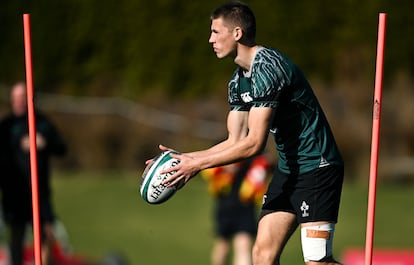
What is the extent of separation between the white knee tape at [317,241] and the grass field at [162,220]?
689 centimetres

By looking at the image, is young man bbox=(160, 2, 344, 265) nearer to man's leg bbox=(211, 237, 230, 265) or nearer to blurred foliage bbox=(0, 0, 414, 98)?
man's leg bbox=(211, 237, 230, 265)

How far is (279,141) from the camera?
8.01m

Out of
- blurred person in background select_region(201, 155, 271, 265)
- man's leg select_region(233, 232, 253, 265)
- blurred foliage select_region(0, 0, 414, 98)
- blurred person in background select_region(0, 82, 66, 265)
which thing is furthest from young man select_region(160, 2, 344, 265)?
blurred foliage select_region(0, 0, 414, 98)

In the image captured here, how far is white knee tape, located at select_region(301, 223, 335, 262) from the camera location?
788 centimetres

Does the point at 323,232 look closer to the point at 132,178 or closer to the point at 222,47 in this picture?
the point at 222,47

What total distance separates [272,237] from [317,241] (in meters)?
0.33

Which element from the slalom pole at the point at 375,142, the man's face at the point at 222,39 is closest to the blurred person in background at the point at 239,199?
the slalom pole at the point at 375,142

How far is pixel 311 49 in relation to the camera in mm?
18562

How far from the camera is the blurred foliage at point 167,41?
60.4ft

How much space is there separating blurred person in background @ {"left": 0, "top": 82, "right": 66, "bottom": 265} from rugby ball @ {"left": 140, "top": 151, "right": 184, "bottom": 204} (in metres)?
4.35

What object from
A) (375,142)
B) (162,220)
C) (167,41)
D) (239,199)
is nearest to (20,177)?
(239,199)

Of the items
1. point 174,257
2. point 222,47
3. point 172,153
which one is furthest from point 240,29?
point 174,257

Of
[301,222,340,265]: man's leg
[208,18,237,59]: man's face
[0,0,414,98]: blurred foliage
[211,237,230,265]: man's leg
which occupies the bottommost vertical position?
[211,237,230,265]: man's leg

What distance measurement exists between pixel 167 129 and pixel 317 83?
269 centimetres
